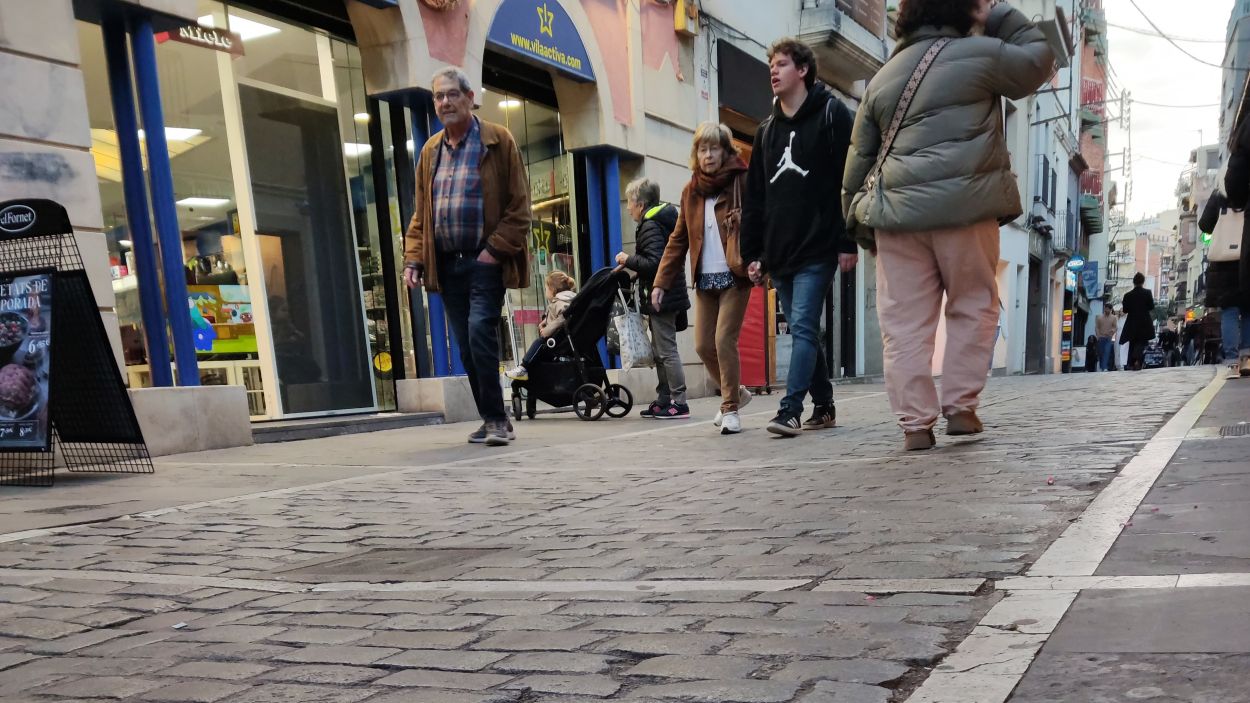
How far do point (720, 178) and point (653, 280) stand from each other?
5.22 feet

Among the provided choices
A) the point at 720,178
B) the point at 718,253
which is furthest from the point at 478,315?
the point at 720,178

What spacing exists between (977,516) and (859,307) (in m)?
15.8

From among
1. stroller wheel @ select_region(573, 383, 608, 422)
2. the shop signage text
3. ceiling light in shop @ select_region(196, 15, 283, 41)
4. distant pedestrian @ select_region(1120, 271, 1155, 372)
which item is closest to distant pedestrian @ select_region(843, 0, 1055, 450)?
stroller wheel @ select_region(573, 383, 608, 422)

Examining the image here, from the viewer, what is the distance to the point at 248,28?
7449 millimetres

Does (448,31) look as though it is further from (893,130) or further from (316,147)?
(893,130)

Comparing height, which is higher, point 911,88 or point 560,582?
point 911,88

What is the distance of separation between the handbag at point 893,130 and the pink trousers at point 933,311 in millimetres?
166

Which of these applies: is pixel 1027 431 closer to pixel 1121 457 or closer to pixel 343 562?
pixel 1121 457

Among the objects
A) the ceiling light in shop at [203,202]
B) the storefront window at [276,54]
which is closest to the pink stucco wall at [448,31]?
the storefront window at [276,54]

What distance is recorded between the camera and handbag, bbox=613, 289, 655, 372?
7.37 meters

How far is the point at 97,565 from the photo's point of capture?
261 centimetres

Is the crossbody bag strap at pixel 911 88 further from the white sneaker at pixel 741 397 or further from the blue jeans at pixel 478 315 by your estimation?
the blue jeans at pixel 478 315

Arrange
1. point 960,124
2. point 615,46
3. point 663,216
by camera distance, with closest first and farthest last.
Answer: point 960,124 < point 663,216 < point 615,46

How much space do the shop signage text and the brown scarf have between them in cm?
361
